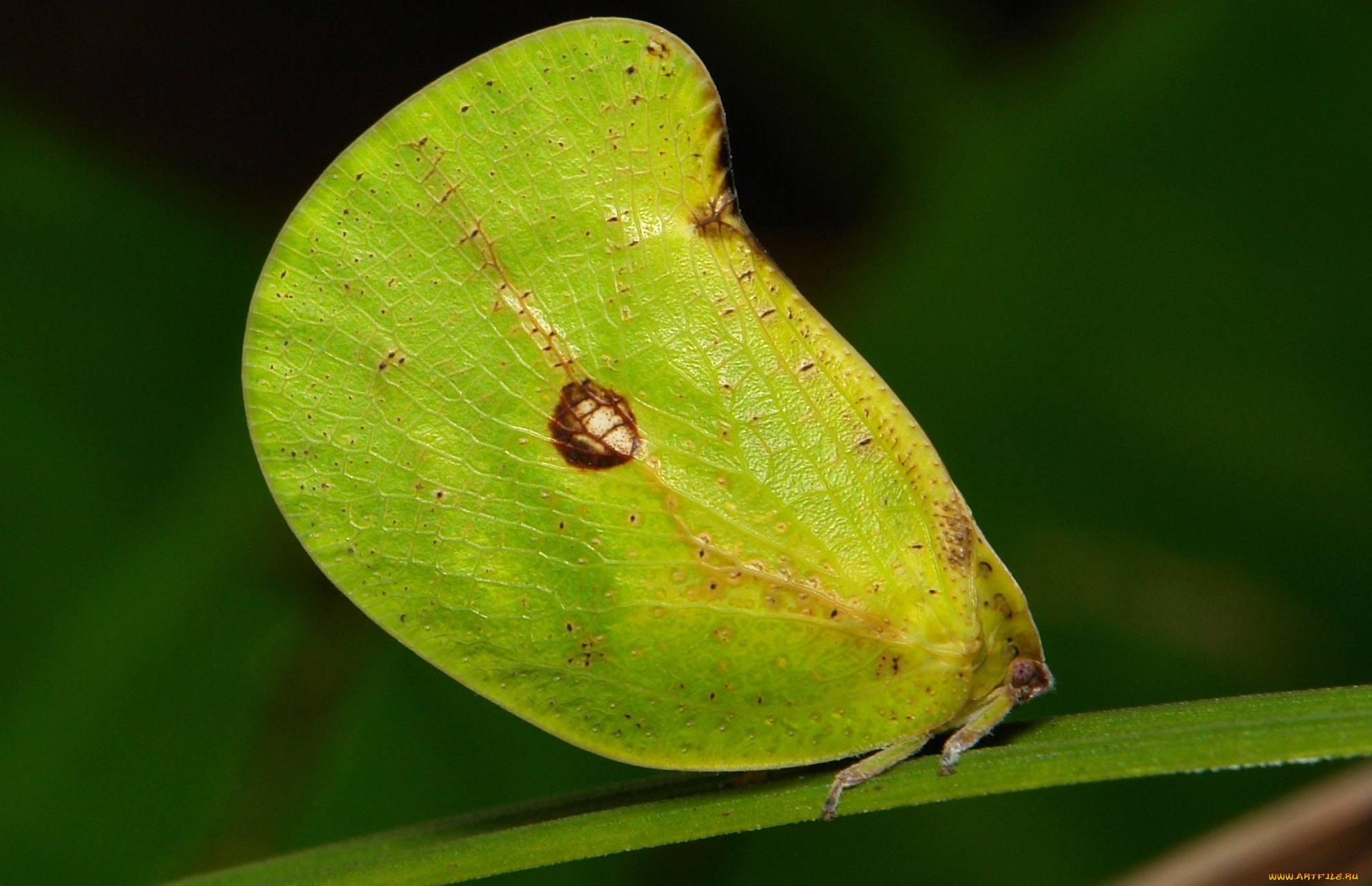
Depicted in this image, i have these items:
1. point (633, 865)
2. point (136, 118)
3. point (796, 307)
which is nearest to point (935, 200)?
point (796, 307)

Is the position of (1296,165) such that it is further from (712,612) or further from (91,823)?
(91,823)

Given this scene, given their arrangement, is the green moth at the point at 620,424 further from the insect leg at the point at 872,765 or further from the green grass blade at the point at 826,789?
the green grass blade at the point at 826,789

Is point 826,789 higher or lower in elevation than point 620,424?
lower

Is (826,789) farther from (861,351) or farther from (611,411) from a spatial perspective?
(861,351)

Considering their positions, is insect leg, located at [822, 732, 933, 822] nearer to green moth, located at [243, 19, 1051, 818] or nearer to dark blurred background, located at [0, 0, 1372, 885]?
green moth, located at [243, 19, 1051, 818]

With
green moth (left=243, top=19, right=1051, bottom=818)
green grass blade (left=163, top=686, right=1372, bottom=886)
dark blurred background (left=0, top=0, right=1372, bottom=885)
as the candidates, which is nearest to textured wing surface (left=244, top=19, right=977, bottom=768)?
green moth (left=243, top=19, right=1051, bottom=818)

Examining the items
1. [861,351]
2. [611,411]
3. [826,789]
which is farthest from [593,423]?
[861,351]
